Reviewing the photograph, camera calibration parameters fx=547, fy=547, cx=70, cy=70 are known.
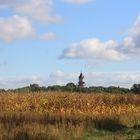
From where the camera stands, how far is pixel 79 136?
16.6 m

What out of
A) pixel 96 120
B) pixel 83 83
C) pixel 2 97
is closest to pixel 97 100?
pixel 2 97

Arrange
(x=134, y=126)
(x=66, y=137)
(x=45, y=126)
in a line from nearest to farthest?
(x=66, y=137) → (x=45, y=126) → (x=134, y=126)

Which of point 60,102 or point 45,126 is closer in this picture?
point 45,126

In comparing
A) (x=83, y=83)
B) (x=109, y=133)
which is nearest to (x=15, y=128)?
(x=109, y=133)

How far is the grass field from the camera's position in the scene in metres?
16.1

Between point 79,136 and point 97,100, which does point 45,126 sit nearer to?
point 79,136

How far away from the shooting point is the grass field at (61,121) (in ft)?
52.7

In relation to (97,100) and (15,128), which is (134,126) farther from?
(97,100)

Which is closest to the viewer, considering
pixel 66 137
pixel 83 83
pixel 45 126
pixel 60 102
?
pixel 66 137

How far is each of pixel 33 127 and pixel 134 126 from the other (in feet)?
16.0

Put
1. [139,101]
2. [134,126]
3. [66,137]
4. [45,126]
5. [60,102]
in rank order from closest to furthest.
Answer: [66,137], [45,126], [134,126], [60,102], [139,101]

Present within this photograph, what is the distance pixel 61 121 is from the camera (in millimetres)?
20266

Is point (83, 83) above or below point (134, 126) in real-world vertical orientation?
above

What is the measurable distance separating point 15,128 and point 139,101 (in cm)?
2226
